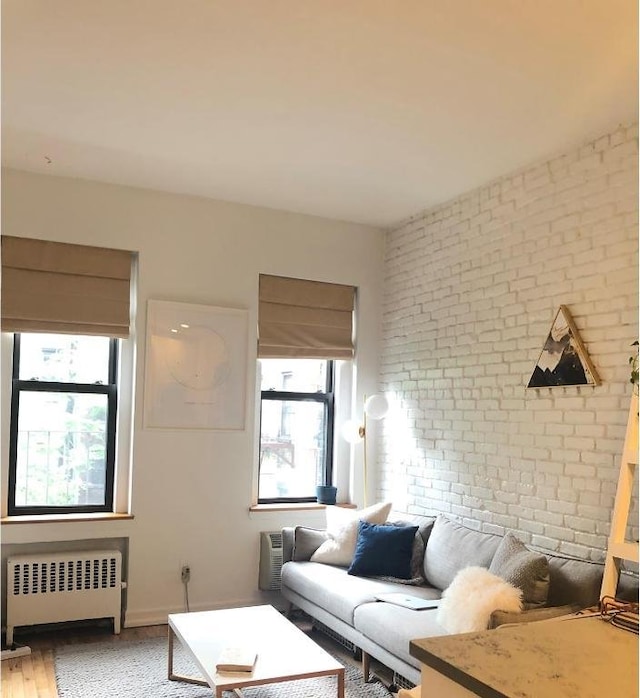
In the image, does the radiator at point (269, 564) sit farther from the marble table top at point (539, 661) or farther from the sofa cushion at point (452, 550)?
the marble table top at point (539, 661)

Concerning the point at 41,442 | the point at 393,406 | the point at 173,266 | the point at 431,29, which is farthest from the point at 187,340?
the point at 431,29

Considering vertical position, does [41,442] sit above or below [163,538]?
above

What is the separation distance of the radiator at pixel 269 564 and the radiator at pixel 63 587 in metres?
0.95

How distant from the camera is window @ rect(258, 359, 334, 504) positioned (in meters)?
5.35

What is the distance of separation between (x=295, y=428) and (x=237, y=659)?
248 centimetres

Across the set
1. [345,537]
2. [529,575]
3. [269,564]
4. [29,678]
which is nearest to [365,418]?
[345,537]

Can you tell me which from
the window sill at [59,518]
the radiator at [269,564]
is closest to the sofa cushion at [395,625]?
the radiator at [269,564]

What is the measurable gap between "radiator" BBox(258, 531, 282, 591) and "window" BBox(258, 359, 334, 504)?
35cm

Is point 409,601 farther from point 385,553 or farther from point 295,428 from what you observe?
point 295,428

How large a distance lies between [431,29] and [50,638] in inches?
157

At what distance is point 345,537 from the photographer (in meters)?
4.67

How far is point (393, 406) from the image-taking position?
5.41 m

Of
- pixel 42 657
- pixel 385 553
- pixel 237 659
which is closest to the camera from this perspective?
pixel 237 659

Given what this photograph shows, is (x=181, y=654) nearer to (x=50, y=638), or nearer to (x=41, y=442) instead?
(x=50, y=638)
